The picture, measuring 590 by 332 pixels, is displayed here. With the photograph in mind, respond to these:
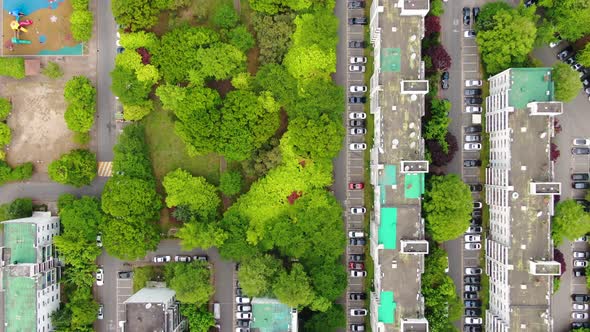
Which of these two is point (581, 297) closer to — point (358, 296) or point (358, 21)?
point (358, 296)

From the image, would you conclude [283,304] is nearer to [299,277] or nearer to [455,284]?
[299,277]

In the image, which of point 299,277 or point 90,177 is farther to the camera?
point 90,177

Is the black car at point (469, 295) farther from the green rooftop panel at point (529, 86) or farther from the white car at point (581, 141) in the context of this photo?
the green rooftop panel at point (529, 86)

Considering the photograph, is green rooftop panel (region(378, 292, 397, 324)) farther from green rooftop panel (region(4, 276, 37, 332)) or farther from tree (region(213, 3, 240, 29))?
green rooftop panel (region(4, 276, 37, 332))

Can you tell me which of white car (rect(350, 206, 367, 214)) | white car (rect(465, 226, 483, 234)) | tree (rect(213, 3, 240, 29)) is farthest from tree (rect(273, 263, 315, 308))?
tree (rect(213, 3, 240, 29))

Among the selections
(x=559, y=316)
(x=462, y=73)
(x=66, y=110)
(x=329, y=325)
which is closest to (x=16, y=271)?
(x=66, y=110)

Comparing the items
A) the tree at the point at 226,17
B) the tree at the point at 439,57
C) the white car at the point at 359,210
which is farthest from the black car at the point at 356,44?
the white car at the point at 359,210

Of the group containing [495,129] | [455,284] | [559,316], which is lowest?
[559,316]

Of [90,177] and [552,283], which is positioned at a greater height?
[90,177]

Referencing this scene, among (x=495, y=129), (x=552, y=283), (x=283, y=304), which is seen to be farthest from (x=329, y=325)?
(x=495, y=129)

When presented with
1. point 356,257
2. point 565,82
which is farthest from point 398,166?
point 565,82
